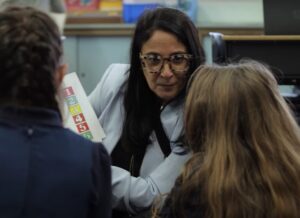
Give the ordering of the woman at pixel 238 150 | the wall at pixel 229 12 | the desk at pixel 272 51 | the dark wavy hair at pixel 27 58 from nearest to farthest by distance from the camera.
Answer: the dark wavy hair at pixel 27 58
the woman at pixel 238 150
the desk at pixel 272 51
the wall at pixel 229 12

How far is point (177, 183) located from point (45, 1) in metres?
2.19

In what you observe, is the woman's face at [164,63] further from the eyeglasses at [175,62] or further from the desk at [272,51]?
the desk at [272,51]

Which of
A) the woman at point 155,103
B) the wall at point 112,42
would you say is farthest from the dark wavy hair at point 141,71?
the wall at point 112,42

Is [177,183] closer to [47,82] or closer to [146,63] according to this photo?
[47,82]

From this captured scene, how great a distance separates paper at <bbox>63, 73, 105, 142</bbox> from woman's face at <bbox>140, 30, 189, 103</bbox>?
0.23 m

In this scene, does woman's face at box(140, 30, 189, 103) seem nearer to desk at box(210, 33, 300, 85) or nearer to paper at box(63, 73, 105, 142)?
paper at box(63, 73, 105, 142)

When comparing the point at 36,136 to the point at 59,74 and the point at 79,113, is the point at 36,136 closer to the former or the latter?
the point at 59,74

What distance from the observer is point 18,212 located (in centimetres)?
98

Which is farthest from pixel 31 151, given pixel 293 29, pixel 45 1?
pixel 45 1

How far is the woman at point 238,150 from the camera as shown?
1.12 metres

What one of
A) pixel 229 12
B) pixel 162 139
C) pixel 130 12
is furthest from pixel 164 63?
pixel 229 12

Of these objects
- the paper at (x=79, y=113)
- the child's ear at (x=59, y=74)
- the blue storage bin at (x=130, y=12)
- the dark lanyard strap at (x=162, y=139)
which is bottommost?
the dark lanyard strap at (x=162, y=139)

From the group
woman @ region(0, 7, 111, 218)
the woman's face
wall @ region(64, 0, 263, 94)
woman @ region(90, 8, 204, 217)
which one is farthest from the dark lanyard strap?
wall @ region(64, 0, 263, 94)

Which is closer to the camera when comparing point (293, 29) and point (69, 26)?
point (293, 29)
